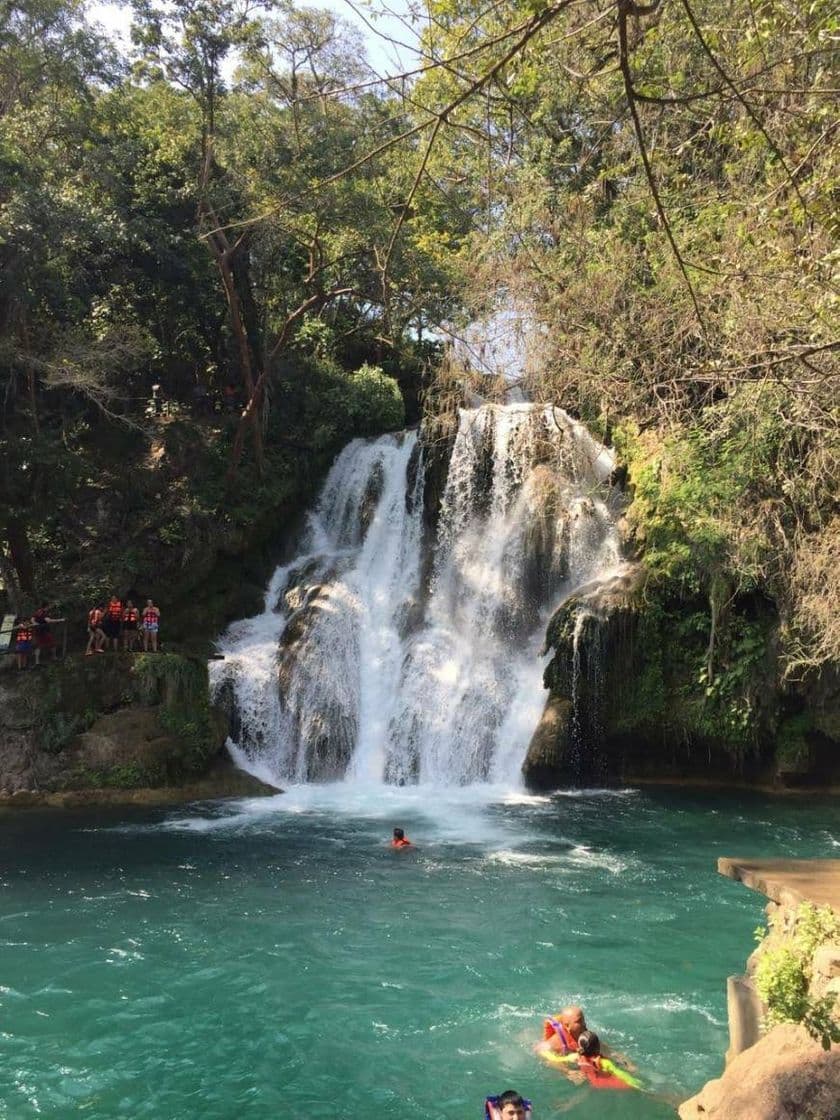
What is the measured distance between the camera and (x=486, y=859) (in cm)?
1028

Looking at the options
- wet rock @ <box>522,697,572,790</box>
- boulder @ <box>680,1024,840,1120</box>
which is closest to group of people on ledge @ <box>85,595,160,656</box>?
wet rock @ <box>522,697,572,790</box>

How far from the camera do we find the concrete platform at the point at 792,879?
5629 mm

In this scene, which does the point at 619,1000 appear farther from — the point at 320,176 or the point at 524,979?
the point at 320,176

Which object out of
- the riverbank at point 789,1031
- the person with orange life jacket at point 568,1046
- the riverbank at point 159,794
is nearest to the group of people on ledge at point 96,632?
the riverbank at point 159,794

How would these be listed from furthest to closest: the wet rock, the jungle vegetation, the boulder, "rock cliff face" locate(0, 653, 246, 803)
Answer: the wet rock → "rock cliff face" locate(0, 653, 246, 803) → the jungle vegetation → the boulder

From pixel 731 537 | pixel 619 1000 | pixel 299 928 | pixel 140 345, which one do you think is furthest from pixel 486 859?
pixel 140 345

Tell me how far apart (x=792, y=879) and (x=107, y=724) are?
10866 mm

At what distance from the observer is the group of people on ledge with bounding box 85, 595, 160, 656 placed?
A: 15422 mm

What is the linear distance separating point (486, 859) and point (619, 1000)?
3.53m

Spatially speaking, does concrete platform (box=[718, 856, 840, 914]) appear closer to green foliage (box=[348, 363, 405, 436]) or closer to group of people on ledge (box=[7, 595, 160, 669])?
group of people on ledge (box=[7, 595, 160, 669])

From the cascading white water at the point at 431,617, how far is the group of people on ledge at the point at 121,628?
4.45ft

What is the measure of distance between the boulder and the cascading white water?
9.17m

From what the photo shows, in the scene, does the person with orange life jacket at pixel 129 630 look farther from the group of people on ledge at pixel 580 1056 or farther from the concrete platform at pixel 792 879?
the concrete platform at pixel 792 879

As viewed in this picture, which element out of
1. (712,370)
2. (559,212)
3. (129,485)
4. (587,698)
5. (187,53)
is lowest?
(587,698)
